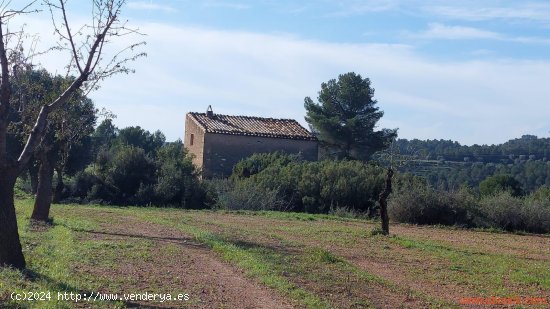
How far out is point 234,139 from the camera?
44312 millimetres

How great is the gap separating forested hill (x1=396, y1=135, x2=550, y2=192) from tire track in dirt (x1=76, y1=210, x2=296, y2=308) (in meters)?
37.4

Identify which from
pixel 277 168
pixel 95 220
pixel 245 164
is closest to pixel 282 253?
pixel 95 220

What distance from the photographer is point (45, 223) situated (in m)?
18.0

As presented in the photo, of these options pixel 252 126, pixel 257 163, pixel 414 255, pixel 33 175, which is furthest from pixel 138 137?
pixel 414 255

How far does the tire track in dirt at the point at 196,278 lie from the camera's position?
933 centimetres

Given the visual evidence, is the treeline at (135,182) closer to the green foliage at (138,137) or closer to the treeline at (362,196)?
the treeline at (362,196)

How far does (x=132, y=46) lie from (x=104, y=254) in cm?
371

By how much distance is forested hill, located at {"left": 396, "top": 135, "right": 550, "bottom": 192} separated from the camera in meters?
56.2

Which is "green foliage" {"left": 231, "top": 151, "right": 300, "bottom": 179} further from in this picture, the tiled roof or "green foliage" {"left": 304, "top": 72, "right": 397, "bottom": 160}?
"green foliage" {"left": 304, "top": 72, "right": 397, "bottom": 160}

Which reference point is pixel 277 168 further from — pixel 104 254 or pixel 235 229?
pixel 104 254

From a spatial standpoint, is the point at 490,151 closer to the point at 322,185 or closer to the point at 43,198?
the point at 322,185

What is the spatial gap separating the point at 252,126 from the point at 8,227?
37141 mm

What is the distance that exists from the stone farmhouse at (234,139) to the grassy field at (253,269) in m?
23.9

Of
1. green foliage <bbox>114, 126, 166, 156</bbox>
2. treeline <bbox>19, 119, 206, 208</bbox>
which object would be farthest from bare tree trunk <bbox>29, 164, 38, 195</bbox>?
green foliage <bbox>114, 126, 166, 156</bbox>
